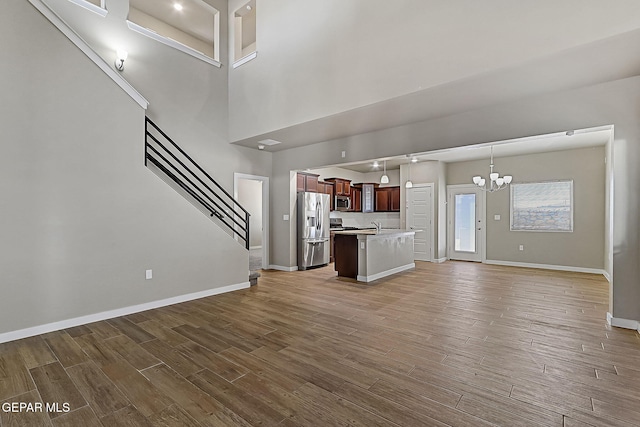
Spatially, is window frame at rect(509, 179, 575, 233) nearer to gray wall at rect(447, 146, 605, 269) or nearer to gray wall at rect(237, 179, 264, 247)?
gray wall at rect(447, 146, 605, 269)

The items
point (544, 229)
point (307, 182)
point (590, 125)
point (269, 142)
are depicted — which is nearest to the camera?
point (590, 125)

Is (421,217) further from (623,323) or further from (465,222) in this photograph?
(623,323)

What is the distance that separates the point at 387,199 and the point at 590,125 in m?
6.54

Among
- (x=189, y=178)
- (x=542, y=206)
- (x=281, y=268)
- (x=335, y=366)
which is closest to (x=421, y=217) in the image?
(x=542, y=206)

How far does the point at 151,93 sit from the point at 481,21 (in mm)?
4803

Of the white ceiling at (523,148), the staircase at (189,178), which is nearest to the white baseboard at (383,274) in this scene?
the staircase at (189,178)

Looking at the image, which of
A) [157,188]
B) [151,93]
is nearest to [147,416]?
[157,188]

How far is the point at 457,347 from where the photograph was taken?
9.45 ft

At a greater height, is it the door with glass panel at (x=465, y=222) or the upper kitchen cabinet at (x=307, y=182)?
→ the upper kitchen cabinet at (x=307, y=182)

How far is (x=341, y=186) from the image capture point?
899 cm

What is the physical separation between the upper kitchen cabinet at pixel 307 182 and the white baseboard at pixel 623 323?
219 inches

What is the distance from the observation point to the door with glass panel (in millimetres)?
8312

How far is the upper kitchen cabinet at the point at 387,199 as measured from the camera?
9906 millimetres

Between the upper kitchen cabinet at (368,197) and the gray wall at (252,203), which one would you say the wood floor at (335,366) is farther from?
the gray wall at (252,203)
